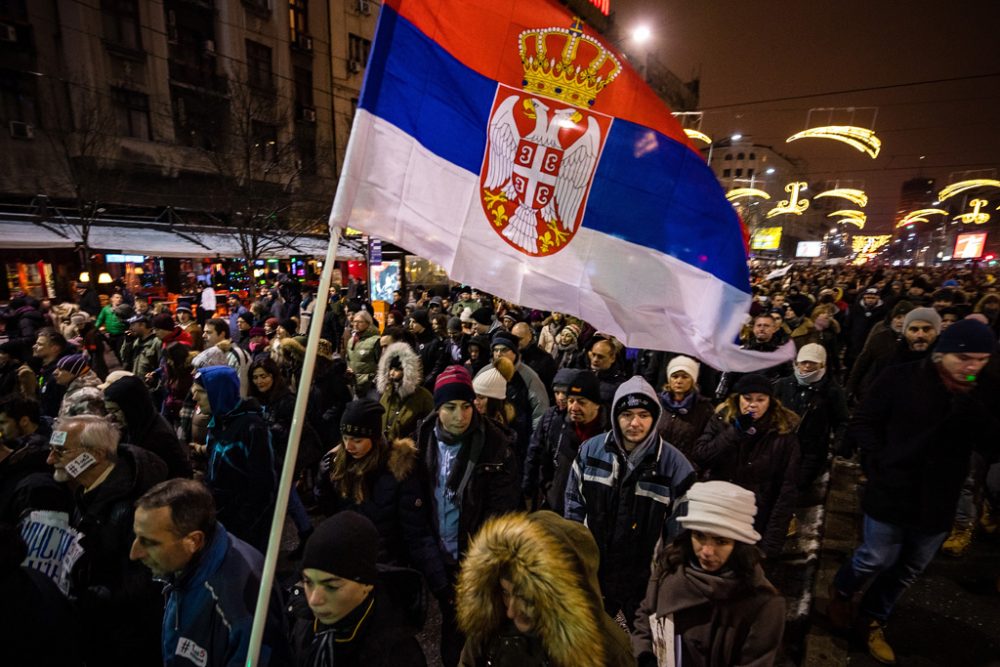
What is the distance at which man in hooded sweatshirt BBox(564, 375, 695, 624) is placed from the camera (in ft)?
9.86

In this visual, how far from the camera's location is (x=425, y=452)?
358cm

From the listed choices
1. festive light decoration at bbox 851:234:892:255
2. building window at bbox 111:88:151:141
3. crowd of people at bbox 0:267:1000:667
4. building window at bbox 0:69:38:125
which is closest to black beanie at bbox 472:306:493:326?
crowd of people at bbox 0:267:1000:667

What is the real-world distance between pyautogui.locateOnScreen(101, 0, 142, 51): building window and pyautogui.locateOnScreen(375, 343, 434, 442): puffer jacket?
26818 millimetres

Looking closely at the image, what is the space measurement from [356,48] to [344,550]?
135ft

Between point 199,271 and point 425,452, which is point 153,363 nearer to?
point 425,452

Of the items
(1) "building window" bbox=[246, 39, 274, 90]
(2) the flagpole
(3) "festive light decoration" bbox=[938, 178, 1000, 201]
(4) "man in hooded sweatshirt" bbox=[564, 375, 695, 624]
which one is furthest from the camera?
(1) "building window" bbox=[246, 39, 274, 90]

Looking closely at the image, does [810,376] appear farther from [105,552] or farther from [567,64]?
[105,552]

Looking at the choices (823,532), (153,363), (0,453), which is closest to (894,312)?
(823,532)

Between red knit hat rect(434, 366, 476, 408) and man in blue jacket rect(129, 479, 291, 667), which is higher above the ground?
red knit hat rect(434, 366, 476, 408)

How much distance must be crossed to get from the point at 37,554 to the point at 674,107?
227ft

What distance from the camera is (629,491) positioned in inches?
119

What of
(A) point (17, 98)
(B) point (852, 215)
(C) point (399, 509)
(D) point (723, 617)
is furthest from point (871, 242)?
(A) point (17, 98)

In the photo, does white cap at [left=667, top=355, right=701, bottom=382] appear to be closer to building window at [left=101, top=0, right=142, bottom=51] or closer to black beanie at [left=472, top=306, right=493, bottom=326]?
black beanie at [left=472, top=306, right=493, bottom=326]

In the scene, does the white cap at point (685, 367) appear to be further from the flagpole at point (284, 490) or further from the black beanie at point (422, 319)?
the black beanie at point (422, 319)
